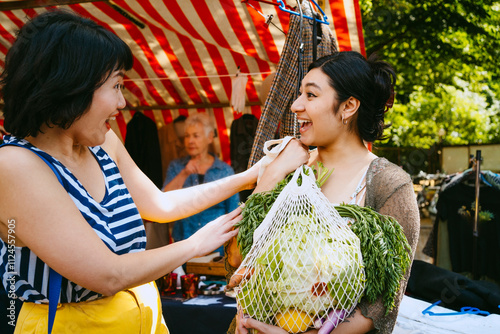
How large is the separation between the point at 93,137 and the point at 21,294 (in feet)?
2.26

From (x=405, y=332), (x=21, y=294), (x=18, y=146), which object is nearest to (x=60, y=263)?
(x=21, y=294)

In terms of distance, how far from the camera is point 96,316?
1.74m

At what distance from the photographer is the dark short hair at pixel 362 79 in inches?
87.4

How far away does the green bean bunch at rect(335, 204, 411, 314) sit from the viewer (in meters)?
1.65

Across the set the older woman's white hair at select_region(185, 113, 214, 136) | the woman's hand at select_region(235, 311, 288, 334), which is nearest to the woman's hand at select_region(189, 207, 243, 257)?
the woman's hand at select_region(235, 311, 288, 334)

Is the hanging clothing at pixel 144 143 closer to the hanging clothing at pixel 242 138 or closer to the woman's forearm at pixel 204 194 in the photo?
the hanging clothing at pixel 242 138

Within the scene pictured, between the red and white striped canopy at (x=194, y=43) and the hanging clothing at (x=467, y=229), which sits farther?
the hanging clothing at (x=467, y=229)

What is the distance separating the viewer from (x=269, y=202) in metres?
1.81

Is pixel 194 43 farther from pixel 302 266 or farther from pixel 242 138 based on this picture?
pixel 302 266

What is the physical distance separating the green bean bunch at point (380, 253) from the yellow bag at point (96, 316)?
0.99 metres

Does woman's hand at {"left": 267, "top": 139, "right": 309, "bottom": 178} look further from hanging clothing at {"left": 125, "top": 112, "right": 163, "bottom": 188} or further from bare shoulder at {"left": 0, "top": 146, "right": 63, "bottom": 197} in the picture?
hanging clothing at {"left": 125, "top": 112, "right": 163, "bottom": 188}

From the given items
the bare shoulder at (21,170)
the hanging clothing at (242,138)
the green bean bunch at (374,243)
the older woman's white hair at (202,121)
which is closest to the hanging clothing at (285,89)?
the green bean bunch at (374,243)

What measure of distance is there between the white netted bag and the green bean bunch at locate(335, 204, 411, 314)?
0.15 feet

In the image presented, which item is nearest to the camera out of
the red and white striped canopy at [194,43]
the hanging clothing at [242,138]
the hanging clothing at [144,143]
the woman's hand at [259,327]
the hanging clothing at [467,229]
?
the woman's hand at [259,327]
